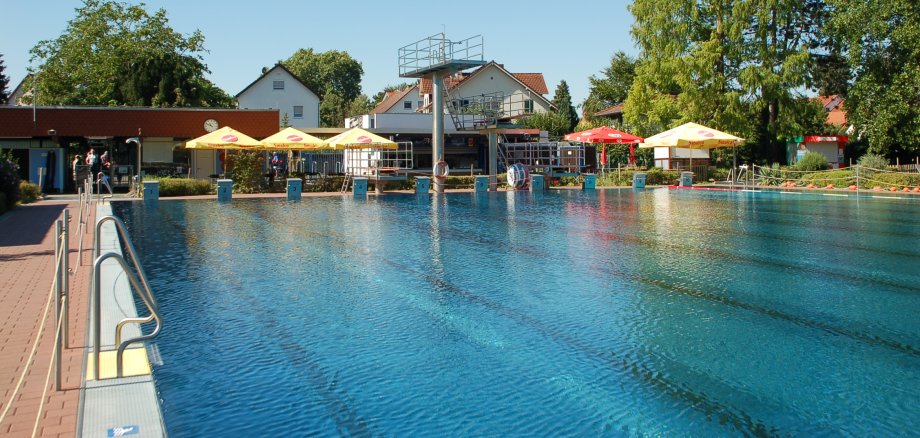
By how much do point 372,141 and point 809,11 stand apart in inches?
1032

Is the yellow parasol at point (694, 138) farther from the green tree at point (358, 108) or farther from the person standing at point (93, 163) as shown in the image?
the green tree at point (358, 108)

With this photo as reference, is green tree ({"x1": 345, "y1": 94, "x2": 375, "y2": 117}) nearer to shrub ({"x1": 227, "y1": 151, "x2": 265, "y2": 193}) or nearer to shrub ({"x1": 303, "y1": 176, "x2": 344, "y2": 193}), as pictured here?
shrub ({"x1": 303, "y1": 176, "x2": 344, "y2": 193})

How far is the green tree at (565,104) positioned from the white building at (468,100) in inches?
57.0

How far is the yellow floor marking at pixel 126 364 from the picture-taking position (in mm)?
6113

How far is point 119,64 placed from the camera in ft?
193

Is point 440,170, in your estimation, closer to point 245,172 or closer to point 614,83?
point 245,172

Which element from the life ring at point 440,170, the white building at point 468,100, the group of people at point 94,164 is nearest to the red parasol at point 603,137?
the white building at point 468,100

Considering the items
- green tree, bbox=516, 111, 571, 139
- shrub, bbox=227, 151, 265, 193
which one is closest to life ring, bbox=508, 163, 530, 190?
shrub, bbox=227, 151, 265, 193

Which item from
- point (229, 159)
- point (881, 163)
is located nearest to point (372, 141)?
point (229, 159)

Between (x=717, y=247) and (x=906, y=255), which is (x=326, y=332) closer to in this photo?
(x=717, y=247)

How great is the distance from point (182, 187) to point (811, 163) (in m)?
28.3

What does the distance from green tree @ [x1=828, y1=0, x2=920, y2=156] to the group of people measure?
113 feet

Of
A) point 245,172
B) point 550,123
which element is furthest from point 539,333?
point 550,123

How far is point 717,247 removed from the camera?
14516 millimetres
